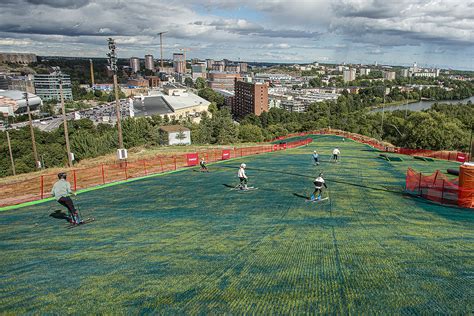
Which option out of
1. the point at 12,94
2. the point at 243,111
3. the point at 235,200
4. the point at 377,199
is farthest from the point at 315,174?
the point at 12,94

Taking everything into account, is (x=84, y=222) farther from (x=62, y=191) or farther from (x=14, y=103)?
(x=14, y=103)

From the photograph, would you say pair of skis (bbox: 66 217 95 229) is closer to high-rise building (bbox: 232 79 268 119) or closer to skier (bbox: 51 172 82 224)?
skier (bbox: 51 172 82 224)

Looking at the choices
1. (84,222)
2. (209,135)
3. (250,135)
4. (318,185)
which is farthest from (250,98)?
(84,222)

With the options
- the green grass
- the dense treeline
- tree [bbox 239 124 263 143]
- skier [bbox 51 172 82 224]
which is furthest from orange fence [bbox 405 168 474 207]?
tree [bbox 239 124 263 143]

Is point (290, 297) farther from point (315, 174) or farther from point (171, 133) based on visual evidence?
point (171, 133)

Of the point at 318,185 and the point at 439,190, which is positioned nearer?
the point at 318,185

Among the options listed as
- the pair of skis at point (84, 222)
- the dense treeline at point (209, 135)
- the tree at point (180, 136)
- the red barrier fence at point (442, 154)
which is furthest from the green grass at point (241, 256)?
the tree at point (180, 136)

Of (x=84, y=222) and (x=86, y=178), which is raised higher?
(x=84, y=222)
